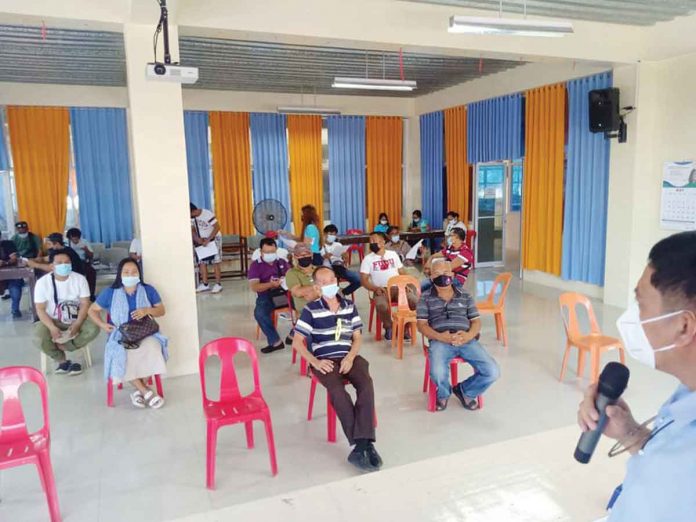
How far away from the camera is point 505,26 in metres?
Answer: 4.02

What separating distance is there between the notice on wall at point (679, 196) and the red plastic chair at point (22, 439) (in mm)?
5994

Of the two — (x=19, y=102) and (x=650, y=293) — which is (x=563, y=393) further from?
(x=19, y=102)

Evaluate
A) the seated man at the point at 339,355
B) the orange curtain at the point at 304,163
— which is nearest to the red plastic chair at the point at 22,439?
the seated man at the point at 339,355

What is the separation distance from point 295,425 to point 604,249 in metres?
5.01

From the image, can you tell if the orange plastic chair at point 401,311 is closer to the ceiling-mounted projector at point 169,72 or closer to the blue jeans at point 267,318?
the blue jeans at point 267,318

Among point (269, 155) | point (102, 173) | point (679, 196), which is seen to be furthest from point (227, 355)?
point (269, 155)

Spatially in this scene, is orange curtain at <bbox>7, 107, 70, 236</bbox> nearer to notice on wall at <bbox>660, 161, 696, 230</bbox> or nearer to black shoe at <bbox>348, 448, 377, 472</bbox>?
black shoe at <bbox>348, 448, 377, 472</bbox>

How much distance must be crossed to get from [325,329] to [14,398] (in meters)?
1.68

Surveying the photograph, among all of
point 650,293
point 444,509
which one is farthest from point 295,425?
point 650,293

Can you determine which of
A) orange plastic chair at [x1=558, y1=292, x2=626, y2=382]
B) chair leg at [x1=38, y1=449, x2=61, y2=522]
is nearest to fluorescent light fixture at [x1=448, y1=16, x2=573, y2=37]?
orange plastic chair at [x1=558, y1=292, x2=626, y2=382]

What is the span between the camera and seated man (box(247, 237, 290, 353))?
513cm

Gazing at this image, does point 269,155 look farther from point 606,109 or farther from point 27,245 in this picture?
point 606,109

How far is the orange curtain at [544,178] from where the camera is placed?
741cm

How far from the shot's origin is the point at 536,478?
9.10ft
